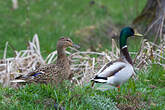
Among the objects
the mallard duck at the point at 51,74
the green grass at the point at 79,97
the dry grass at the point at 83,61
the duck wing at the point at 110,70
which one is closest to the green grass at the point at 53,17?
the dry grass at the point at 83,61

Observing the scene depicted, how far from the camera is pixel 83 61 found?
8016 millimetres

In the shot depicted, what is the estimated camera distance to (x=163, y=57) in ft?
23.4

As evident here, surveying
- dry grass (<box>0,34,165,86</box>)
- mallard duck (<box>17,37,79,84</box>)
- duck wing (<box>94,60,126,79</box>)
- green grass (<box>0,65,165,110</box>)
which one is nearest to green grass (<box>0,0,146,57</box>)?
dry grass (<box>0,34,165,86</box>)

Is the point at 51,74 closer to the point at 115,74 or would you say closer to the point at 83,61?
the point at 115,74

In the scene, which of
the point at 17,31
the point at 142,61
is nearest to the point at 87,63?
the point at 142,61

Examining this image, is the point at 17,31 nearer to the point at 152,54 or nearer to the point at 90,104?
the point at 152,54

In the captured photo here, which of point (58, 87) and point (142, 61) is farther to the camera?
point (142, 61)

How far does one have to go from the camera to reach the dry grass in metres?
7.11

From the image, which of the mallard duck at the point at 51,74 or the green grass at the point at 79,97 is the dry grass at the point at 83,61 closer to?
the mallard duck at the point at 51,74

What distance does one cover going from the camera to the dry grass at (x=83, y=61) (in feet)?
23.3

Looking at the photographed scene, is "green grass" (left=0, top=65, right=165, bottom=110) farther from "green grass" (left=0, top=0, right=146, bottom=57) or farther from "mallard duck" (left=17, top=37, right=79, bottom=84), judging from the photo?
"green grass" (left=0, top=0, right=146, bottom=57)

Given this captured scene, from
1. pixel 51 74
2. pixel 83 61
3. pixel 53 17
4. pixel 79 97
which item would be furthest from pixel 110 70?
pixel 53 17

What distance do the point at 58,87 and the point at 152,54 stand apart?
7.58 ft

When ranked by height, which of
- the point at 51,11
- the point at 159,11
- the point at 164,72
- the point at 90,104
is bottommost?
the point at 90,104
